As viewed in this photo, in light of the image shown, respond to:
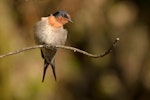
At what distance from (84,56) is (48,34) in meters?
3.64

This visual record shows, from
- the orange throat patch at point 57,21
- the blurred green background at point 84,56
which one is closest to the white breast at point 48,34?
the orange throat patch at point 57,21

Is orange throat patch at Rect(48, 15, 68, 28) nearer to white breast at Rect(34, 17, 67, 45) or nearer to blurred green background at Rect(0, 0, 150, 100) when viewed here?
white breast at Rect(34, 17, 67, 45)

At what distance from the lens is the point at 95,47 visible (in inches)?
328

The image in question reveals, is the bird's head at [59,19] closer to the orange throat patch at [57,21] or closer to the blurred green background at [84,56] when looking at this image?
the orange throat patch at [57,21]

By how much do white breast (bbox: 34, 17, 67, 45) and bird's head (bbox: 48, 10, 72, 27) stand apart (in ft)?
0.16

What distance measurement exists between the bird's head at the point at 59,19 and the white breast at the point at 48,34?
48 millimetres

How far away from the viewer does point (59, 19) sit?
4750mm

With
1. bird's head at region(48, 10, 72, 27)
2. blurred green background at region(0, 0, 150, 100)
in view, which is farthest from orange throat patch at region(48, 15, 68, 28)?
blurred green background at region(0, 0, 150, 100)

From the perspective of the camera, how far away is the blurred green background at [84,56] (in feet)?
22.5

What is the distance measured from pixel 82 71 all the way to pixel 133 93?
2.67ft

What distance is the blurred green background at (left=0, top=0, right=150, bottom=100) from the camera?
6.86 metres

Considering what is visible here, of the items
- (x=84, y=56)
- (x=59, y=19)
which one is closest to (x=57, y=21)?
(x=59, y=19)

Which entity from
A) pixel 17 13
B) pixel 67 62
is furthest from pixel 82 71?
pixel 17 13

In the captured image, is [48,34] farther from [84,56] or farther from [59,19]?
[84,56]
